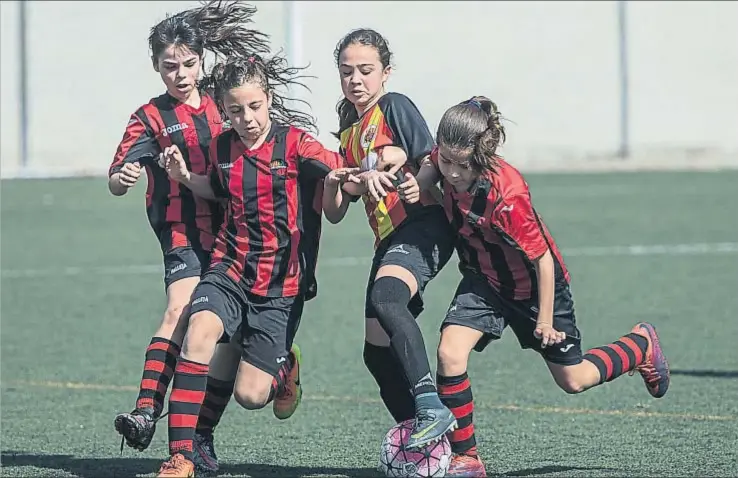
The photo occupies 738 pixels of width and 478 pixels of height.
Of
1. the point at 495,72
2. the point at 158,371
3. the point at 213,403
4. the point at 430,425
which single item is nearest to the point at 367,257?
the point at 213,403

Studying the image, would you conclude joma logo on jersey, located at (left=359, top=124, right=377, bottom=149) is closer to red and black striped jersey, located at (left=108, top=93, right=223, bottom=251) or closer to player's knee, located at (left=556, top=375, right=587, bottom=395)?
red and black striped jersey, located at (left=108, top=93, right=223, bottom=251)

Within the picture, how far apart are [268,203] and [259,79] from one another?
47cm

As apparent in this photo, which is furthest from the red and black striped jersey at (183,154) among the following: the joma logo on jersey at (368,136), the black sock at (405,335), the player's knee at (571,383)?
the player's knee at (571,383)

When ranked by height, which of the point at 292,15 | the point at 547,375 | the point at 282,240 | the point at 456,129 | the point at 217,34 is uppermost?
the point at 292,15

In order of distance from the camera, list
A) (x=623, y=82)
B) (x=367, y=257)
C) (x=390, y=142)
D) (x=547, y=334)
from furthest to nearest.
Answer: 1. (x=623, y=82)
2. (x=367, y=257)
3. (x=390, y=142)
4. (x=547, y=334)

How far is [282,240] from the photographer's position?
16.8 feet

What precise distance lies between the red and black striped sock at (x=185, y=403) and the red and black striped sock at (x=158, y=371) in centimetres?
30

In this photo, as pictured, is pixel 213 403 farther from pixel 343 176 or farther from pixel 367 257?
pixel 367 257

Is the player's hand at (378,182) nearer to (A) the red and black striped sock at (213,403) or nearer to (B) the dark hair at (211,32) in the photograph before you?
(B) the dark hair at (211,32)

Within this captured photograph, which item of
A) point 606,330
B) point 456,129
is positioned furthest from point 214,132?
point 606,330

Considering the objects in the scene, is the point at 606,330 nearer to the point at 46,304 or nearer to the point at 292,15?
the point at 46,304

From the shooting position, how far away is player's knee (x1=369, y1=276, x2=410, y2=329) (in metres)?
4.84

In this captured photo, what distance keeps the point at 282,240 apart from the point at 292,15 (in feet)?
42.0

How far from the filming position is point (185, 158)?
17.6ft
